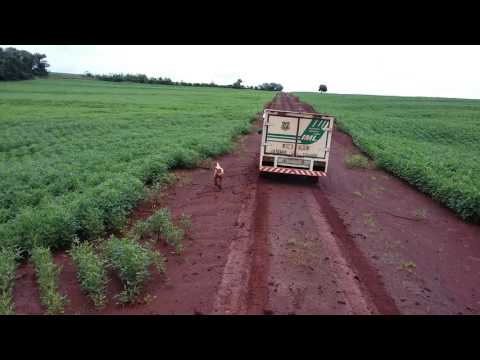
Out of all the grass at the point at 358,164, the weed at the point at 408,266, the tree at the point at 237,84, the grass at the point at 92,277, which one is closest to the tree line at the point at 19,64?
the tree at the point at 237,84

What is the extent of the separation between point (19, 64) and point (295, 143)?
89.1 metres

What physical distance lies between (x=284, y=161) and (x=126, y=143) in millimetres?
9185

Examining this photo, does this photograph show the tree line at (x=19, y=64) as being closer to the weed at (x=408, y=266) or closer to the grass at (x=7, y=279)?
the grass at (x=7, y=279)

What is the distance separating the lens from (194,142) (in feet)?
56.6

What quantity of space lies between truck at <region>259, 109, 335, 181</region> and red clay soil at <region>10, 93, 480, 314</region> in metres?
0.85

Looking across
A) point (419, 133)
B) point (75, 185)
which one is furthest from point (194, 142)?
point (419, 133)

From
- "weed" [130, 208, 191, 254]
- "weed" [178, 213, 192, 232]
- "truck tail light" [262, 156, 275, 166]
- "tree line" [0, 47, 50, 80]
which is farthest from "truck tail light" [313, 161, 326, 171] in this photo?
"tree line" [0, 47, 50, 80]

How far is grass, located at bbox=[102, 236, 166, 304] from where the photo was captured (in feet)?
17.9

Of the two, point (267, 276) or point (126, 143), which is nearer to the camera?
point (267, 276)

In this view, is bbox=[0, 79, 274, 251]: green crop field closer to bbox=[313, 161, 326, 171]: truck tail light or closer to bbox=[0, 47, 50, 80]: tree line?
bbox=[313, 161, 326, 171]: truck tail light

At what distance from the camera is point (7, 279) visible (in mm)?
5566

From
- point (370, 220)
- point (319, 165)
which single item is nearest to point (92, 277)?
point (370, 220)
